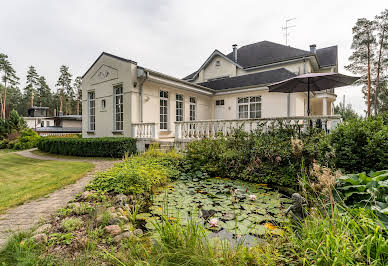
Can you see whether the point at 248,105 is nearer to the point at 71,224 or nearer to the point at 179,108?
the point at 179,108

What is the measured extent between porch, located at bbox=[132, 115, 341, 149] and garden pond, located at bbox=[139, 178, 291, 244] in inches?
98.7

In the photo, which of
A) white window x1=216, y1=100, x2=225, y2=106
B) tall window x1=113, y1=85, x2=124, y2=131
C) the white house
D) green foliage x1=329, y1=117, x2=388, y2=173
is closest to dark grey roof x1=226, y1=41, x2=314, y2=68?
the white house

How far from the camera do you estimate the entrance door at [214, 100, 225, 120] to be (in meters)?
12.0

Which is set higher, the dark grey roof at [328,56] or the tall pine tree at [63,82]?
the tall pine tree at [63,82]

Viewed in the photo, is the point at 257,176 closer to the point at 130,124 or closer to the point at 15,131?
the point at 130,124

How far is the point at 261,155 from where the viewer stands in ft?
15.3

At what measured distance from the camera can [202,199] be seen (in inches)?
133

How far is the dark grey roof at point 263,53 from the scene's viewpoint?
17130 mm

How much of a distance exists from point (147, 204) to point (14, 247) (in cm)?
179

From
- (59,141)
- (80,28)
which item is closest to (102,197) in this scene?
(59,141)

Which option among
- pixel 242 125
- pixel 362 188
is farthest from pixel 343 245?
pixel 242 125

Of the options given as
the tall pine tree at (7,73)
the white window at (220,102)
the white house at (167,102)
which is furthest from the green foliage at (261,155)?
the tall pine tree at (7,73)

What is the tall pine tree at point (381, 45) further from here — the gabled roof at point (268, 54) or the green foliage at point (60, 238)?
the green foliage at point (60, 238)

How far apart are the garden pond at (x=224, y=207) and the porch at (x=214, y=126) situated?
2507 millimetres
